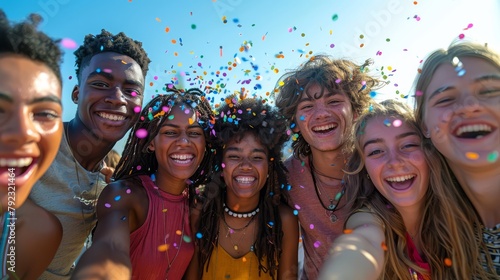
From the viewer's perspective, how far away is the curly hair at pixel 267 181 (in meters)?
3.11

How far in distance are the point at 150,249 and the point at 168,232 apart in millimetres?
204

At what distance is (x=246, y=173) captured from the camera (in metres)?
3.20

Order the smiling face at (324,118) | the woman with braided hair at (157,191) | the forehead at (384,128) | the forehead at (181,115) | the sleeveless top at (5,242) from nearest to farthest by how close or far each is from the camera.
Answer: the sleeveless top at (5,242), the woman with braided hair at (157,191), the forehead at (384,128), the forehead at (181,115), the smiling face at (324,118)

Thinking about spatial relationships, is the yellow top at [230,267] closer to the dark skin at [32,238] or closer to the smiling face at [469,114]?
the dark skin at [32,238]

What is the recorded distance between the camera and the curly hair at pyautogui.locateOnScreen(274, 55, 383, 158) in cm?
367

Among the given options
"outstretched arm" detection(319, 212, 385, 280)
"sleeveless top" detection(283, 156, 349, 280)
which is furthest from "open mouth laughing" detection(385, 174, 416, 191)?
"sleeveless top" detection(283, 156, 349, 280)

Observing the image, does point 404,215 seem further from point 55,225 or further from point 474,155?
point 55,225

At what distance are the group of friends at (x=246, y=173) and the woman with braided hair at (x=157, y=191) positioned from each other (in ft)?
0.04

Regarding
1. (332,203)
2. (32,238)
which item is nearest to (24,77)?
(32,238)

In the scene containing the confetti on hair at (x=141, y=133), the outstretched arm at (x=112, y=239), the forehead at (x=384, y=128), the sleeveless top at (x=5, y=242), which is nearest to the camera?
the sleeveless top at (x=5, y=242)

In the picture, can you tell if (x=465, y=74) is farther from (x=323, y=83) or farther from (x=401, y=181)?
(x=323, y=83)

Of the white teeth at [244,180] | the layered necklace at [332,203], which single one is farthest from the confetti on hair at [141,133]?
the layered necklace at [332,203]

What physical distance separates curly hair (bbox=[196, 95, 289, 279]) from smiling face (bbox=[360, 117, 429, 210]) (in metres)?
1.04

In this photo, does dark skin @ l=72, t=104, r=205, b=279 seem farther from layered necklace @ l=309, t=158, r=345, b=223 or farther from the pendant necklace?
layered necklace @ l=309, t=158, r=345, b=223
